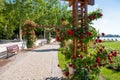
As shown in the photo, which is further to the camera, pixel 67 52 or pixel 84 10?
pixel 67 52

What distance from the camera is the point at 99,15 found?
1066cm

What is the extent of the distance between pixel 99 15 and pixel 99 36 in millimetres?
897

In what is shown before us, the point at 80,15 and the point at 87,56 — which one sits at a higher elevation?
the point at 80,15

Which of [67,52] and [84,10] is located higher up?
[84,10]

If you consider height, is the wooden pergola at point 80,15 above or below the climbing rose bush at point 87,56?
above

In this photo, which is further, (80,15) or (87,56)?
(80,15)

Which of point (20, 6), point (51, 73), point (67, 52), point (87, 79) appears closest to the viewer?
point (87, 79)

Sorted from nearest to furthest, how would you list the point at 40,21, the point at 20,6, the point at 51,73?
the point at 51,73 → the point at 20,6 → the point at 40,21

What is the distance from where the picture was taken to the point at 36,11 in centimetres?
6316

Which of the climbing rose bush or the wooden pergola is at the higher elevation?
the wooden pergola

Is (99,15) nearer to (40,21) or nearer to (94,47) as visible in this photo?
(94,47)

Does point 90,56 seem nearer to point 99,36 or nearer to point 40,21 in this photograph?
point 99,36

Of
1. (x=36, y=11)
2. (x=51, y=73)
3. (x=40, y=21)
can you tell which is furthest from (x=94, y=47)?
(x=40, y=21)

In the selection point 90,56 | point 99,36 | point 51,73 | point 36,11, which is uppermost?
point 36,11
